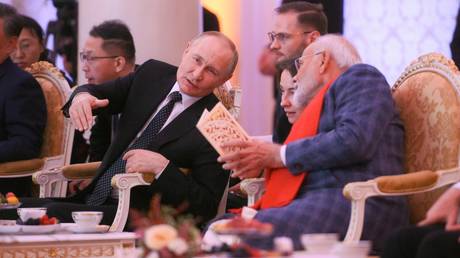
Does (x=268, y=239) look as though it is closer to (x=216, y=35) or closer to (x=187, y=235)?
(x=187, y=235)

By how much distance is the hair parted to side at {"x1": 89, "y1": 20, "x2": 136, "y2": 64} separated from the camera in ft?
22.7

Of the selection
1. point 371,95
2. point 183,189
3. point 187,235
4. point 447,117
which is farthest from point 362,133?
point 187,235

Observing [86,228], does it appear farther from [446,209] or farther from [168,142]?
[446,209]

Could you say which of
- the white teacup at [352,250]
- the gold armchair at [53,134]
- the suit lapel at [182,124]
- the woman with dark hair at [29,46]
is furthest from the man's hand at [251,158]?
the woman with dark hair at [29,46]

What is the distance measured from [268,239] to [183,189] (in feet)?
6.35

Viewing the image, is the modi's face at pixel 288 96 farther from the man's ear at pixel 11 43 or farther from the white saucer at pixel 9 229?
the man's ear at pixel 11 43

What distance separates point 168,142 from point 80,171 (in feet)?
3.14

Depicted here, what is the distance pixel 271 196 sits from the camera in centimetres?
480

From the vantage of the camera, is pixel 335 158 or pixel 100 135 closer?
pixel 335 158

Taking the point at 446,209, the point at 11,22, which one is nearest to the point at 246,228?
the point at 446,209


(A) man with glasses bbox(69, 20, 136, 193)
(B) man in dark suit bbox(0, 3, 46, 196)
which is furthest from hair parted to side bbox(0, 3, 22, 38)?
(A) man with glasses bbox(69, 20, 136, 193)

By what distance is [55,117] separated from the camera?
22.1 ft

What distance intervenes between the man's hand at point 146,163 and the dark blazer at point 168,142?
0.04 meters

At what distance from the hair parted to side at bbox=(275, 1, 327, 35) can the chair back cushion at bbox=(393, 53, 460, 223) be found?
1.13 m
